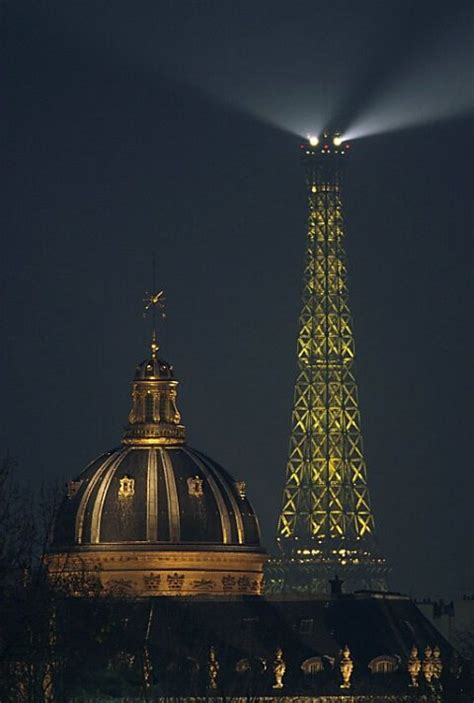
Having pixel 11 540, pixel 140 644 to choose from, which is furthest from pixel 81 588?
→ pixel 11 540

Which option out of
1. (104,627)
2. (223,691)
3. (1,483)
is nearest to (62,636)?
Answer: (104,627)

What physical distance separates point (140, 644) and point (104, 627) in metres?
19.7

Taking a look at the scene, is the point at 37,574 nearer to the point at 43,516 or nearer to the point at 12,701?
the point at 43,516

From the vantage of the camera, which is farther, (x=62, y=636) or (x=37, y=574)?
(x=62, y=636)

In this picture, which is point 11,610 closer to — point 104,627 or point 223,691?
point 104,627

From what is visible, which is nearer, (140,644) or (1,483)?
(1,483)

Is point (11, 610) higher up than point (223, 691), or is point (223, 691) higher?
point (223, 691)

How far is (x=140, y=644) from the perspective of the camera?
167500 mm

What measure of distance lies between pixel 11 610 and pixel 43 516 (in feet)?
15.8

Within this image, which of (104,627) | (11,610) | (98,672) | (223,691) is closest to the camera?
(11,610)

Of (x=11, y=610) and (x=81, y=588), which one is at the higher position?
(x=81, y=588)

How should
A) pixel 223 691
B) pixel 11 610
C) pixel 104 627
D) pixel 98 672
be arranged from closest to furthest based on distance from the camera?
pixel 11 610 → pixel 104 627 → pixel 98 672 → pixel 223 691

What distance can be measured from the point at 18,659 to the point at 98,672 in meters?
17.0

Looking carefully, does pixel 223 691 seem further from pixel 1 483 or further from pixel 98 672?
pixel 1 483
